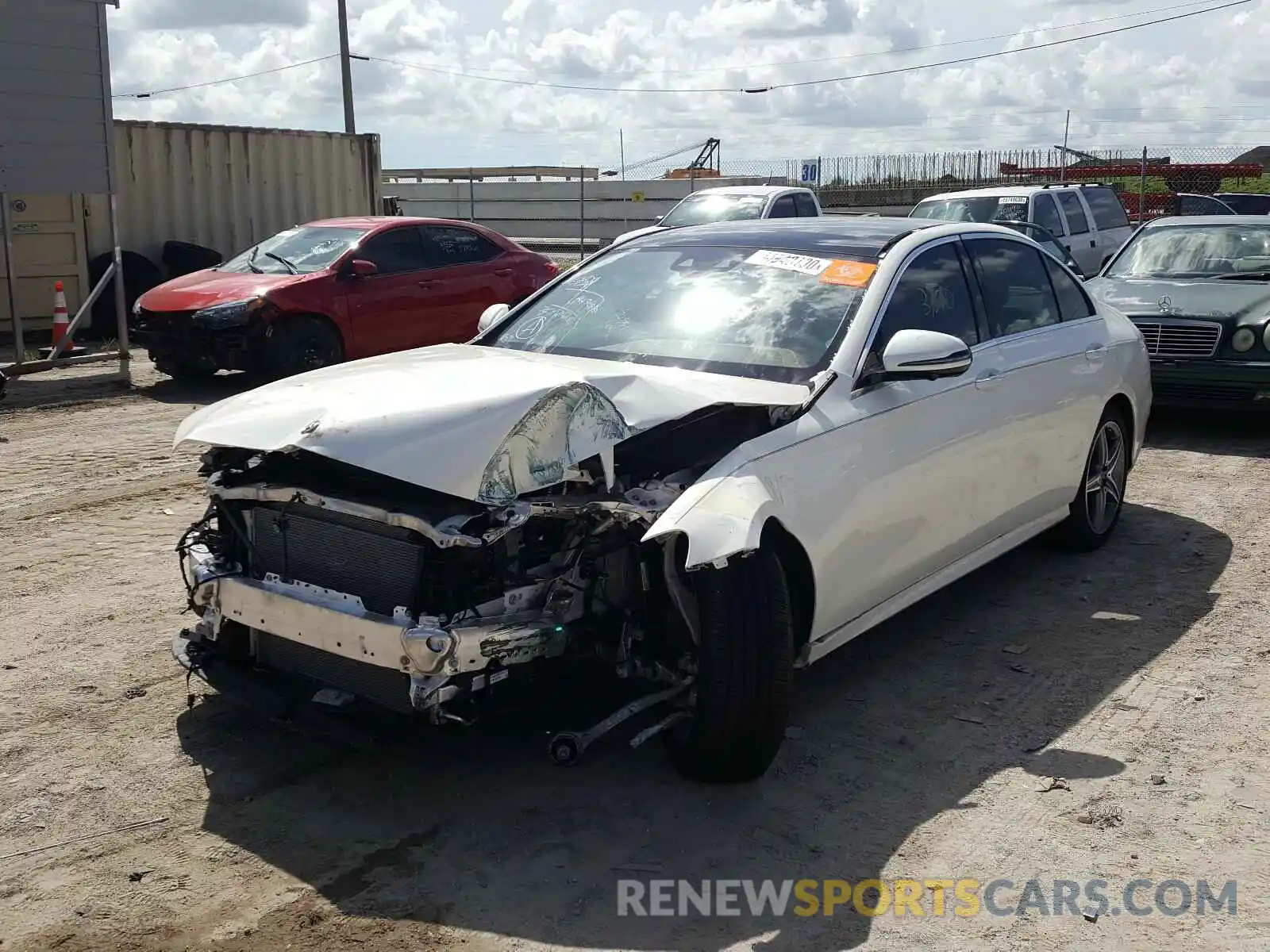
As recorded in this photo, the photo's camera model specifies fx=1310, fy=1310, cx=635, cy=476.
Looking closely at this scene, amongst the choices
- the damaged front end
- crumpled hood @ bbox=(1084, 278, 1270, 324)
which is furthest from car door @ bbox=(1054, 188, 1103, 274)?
the damaged front end

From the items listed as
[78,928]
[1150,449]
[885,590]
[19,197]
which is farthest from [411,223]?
[78,928]

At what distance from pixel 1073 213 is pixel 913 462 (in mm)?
13769

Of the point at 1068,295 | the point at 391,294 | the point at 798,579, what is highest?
the point at 1068,295

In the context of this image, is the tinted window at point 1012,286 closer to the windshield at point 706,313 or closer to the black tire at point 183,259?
the windshield at point 706,313

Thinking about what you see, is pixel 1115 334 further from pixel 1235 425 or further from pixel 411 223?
pixel 411 223

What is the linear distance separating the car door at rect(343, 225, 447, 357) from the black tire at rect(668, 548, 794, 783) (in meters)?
8.97

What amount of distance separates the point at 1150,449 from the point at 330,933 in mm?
7707

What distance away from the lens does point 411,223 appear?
13.1 metres

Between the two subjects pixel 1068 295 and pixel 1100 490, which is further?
pixel 1100 490

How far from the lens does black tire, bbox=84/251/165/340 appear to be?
1575cm

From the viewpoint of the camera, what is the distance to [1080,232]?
17141mm

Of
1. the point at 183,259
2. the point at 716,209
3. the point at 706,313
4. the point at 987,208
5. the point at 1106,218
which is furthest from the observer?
the point at 1106,218
